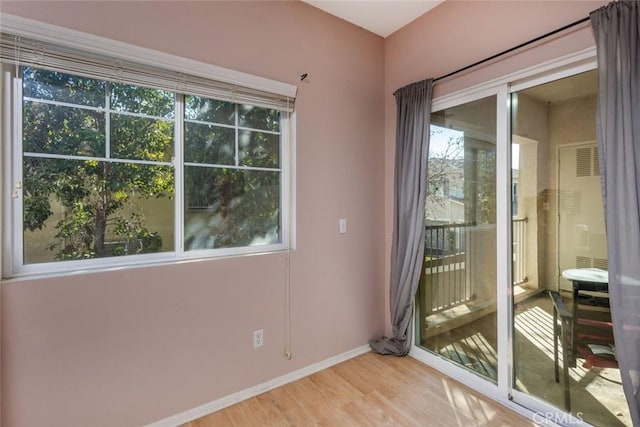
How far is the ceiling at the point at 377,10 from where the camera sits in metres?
2.31

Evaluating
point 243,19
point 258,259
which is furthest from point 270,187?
point 243,19

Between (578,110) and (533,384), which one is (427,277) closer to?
(533,384)

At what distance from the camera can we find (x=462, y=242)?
2285 mm

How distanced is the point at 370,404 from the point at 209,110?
7.42ft

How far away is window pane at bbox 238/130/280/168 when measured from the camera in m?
2.14

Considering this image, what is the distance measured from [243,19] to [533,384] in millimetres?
3108

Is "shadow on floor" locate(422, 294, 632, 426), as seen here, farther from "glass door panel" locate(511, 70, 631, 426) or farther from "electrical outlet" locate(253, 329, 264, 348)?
"electrical outlet" locate(253, 329, 264, 348)

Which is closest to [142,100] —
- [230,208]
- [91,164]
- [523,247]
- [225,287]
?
[91,164]

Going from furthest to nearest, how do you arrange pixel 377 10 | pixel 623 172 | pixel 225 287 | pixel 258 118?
pixel 377 10 < pixel 258 118 < pixel 225 287 < pixel 623 172

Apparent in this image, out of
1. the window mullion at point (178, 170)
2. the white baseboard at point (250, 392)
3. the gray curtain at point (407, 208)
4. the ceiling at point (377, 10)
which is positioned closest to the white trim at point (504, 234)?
the gray curtain at point (407, 208)

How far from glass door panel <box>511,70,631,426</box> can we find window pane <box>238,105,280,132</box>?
1.67 m

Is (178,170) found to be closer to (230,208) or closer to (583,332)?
(230,208)

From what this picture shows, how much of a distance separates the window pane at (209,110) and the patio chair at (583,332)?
239 cm

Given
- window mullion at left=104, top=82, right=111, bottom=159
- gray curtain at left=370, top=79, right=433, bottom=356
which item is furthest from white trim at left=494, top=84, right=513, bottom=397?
window mullion at left=104, top=82, right=111, bottom=159
